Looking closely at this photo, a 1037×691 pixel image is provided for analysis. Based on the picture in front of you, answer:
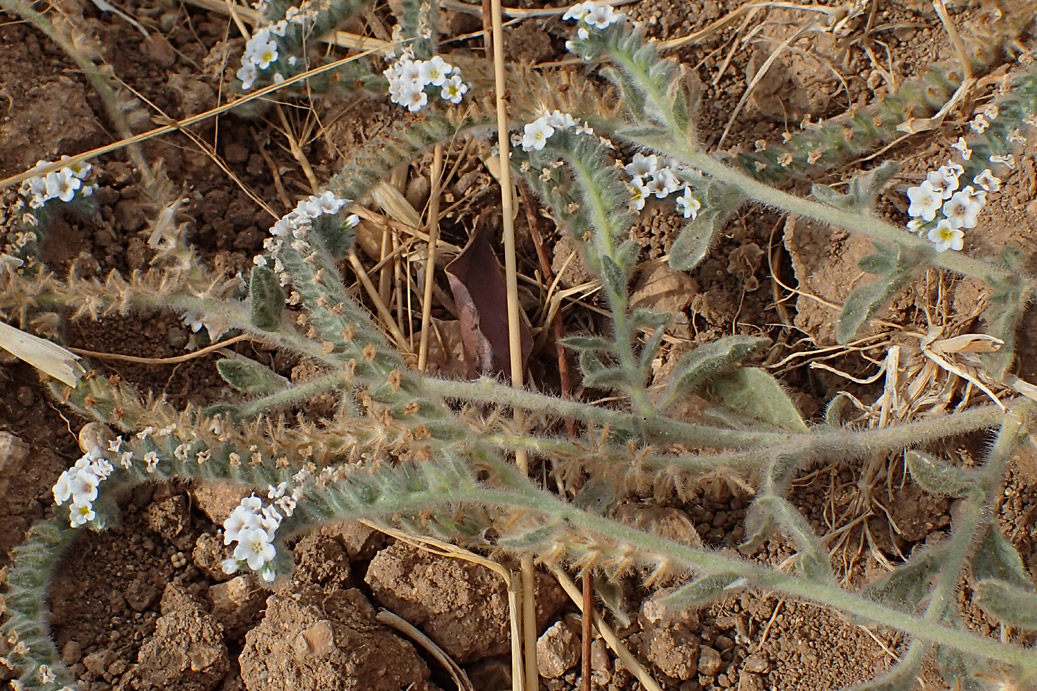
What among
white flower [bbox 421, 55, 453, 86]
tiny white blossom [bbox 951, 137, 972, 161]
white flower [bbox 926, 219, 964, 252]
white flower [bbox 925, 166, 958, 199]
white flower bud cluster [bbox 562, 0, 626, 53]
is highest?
white flower bud cluster [bbox 562, 0, 626, 53]

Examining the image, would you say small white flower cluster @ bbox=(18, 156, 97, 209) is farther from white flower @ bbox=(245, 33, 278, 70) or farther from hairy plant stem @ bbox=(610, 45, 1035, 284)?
hairy plant stem @ bbox=(610, 45, 1035, 284)

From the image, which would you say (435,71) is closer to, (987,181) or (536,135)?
(536,135)

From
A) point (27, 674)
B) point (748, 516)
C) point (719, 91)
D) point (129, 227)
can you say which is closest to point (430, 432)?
point (748, 516)

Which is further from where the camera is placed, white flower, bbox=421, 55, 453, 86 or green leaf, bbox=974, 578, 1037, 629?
white flower, bbox=421, 55, 453, 86

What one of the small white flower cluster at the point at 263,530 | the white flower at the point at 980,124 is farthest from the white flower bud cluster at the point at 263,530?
the white flower at the point at 980,124

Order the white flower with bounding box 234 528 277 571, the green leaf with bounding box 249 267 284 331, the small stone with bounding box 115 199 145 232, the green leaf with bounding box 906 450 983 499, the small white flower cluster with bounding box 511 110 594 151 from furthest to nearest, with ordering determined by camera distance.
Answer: the small stone with bounding box 115 199 145 232
the small white flower cluster with bounding box 511 110 594 151
the green leaf with bounding box 249 267 284 331
the green leaf with bounding box 906 450 983 499
the white flower with bounding box 234 528 277 571

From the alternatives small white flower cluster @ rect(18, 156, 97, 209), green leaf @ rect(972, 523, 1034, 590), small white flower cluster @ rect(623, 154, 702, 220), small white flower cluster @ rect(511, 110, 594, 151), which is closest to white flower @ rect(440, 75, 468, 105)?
small white flower cluster @ rect(511, 110, 594, 151)
